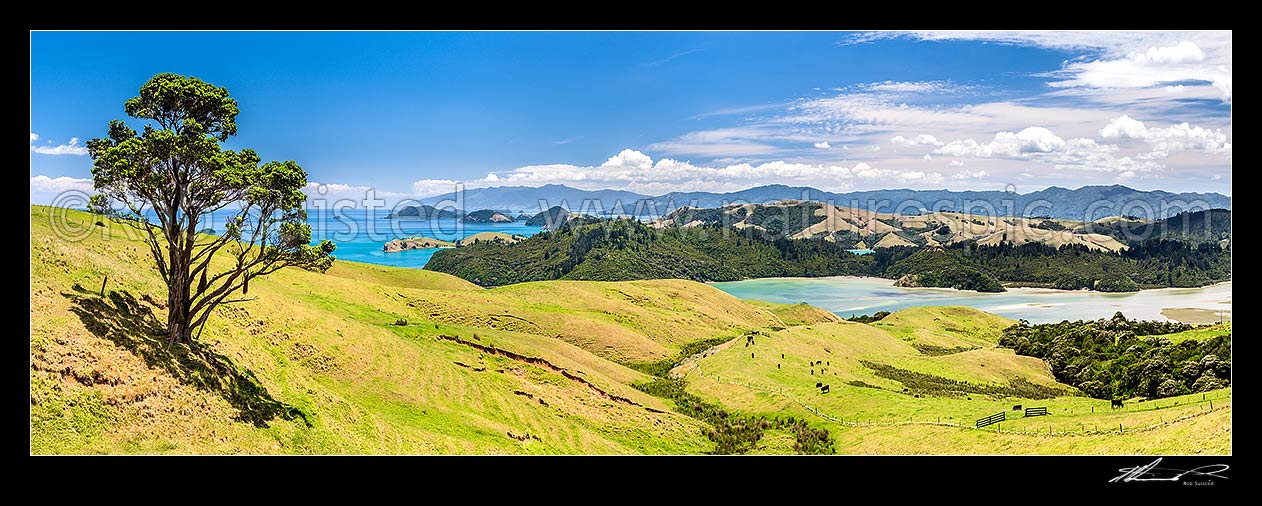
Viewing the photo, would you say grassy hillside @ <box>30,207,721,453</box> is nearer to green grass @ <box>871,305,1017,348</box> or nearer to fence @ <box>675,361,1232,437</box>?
fence @ <box>675,361,1232,437</box>

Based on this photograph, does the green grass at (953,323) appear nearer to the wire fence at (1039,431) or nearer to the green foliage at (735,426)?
the wire fence at (1039,431)

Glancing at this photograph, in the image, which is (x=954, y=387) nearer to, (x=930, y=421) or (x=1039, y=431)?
(x=930, y=421)

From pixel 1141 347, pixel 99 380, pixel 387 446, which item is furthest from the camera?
pixel 1141 347

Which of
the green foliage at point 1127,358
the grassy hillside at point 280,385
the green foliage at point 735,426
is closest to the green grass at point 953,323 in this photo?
the green foliage at point 1127,358
